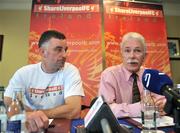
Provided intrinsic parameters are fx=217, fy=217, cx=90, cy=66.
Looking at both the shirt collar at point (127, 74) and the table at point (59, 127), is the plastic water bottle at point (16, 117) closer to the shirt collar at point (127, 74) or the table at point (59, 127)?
the table at point (59, 127)

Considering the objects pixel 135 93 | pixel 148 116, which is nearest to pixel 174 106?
pixel 148 116

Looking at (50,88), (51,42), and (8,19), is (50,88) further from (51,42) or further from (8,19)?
(8,19)

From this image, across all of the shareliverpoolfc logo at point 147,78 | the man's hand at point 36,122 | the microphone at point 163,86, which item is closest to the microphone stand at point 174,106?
the microphone at point 163,86

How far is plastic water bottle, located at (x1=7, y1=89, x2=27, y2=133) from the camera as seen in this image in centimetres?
89

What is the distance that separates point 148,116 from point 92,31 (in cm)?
229

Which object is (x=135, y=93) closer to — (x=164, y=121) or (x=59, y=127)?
(x=164, y=121)

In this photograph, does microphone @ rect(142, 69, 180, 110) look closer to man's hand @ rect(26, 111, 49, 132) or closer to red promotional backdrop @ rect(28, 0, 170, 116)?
man's hand @ rect(26, 111, 49, 132)

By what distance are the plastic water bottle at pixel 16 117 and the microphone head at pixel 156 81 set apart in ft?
1.85

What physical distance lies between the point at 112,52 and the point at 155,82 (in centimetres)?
248

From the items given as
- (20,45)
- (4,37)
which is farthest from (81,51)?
(4,37)

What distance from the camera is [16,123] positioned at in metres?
0.89

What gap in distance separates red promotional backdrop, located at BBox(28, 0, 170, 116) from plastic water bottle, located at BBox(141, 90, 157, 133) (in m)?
1.86

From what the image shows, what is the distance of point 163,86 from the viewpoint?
31.0 inches

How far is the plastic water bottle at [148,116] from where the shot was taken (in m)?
1.08
